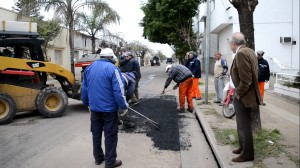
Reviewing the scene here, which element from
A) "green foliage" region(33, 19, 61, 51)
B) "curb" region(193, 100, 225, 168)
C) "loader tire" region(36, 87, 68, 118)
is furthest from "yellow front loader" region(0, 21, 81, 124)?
"green foliage" region(33, 19, 61, 51)

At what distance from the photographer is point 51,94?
9.50 metres

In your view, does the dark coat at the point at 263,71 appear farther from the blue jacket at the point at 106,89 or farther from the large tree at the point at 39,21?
the large tree at the point at 39,21

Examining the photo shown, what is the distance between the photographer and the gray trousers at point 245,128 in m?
5.15

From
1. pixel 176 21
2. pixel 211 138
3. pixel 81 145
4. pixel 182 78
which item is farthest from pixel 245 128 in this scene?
pixel 176 21

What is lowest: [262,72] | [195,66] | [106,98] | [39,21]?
[106,98]

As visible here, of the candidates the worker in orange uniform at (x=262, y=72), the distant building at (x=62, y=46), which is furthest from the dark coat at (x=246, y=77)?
the distant building at (x=62, y=46)

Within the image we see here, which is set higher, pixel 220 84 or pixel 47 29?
pixel 47 29

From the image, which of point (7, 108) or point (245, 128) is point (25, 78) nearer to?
point (7, 108)

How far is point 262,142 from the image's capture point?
19.6ft

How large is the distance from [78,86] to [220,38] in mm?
19660

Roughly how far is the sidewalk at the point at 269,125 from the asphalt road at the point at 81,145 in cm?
23

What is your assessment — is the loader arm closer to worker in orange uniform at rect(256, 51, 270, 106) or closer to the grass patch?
the grass patch

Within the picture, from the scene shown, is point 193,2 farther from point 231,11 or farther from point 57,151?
point 57,151

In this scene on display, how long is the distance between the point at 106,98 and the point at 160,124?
340 cm
